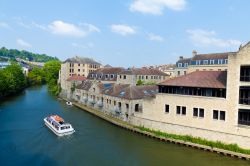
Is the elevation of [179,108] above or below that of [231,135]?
above

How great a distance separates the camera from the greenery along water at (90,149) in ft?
96.8

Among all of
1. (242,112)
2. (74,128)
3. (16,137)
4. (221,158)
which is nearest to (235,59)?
(242,112)

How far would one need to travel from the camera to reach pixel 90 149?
33531 mm

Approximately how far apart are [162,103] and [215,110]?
25.5 feet

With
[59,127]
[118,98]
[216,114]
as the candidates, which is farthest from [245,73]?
[59,127]

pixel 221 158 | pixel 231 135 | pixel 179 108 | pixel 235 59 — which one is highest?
pixel 235 59

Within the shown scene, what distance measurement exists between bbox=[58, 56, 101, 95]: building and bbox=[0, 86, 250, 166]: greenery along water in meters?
41.4

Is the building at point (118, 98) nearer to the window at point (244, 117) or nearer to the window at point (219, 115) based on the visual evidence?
the window at point (219, 115)

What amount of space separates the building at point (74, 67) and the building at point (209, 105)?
162 ft

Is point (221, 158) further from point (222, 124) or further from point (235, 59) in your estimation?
point (235, 59)

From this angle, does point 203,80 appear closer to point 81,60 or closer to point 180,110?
point 180,110

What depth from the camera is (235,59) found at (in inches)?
1238

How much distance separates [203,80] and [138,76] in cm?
3583

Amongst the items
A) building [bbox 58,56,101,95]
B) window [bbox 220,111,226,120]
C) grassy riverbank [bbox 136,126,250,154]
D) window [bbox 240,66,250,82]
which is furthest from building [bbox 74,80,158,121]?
building [bbox 58,56,101,95]
